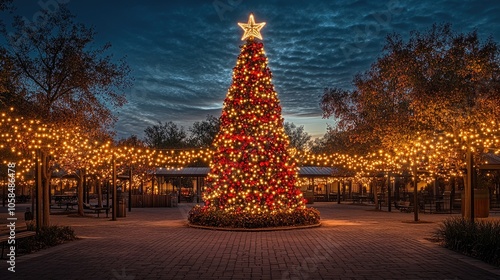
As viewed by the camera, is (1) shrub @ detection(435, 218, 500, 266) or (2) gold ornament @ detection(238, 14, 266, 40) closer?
(1) shrub @ detection(435, 218, 500, 266)

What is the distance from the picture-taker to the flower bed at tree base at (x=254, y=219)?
1753 centimetres

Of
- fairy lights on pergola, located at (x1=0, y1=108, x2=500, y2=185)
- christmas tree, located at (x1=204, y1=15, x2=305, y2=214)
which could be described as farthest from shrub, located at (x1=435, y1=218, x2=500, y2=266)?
christmas tree, located at (x1=204, y1=15, x2=305, y2=214)

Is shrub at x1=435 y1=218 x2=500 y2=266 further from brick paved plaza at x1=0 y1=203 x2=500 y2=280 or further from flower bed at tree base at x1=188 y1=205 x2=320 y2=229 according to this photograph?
flower bed at tree base at x1=188 y1=205 x2=320 y2=229

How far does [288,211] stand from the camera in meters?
18.4

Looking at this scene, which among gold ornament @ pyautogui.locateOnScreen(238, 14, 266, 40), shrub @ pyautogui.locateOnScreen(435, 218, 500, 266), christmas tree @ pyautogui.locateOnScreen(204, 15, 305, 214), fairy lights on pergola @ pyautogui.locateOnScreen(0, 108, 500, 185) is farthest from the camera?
gold ornament @ pyautogui.locateOnScreen(238, 14, 266, 40)

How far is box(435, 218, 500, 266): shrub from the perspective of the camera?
34.3 ft

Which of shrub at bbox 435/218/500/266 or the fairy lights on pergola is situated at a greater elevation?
the fairy lights on pergola

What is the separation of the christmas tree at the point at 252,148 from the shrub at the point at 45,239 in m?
6.09

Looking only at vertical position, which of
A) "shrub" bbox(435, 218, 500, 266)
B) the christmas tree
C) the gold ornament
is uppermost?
the gold ornament

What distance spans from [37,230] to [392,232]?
35.4ft

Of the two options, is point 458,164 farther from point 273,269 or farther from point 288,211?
point 273,269

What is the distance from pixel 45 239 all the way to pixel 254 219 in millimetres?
7021

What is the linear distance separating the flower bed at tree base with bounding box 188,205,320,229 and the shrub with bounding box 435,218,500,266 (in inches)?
230

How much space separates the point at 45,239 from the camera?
13180 mm
